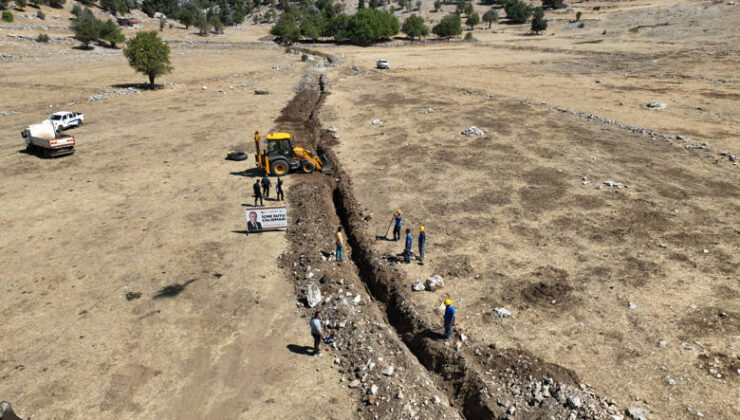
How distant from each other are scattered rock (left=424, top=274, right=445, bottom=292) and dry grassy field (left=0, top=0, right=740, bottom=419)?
435 millimetres

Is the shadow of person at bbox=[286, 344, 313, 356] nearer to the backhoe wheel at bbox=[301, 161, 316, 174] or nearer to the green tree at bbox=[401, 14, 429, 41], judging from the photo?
the backhoe wheel at bbox=[301, 161, 316, 174]

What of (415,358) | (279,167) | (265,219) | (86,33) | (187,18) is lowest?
(415,358)

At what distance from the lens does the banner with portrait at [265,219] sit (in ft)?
49.0

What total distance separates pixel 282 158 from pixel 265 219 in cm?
552

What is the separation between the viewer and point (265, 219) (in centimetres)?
1509

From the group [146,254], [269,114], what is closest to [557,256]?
[146,254]

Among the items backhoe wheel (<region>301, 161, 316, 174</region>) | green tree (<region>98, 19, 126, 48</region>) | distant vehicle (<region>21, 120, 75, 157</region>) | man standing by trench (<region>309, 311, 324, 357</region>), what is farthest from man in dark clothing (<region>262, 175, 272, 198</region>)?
green tree (<region>98, 19, 126, 48</region>)

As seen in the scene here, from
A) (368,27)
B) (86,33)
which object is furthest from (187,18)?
(368,27)

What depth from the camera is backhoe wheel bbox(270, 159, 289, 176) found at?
19781mm

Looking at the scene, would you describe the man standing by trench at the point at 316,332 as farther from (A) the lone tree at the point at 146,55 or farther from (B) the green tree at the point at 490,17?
(B) the green tree at the point at 490,17

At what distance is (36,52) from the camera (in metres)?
63.3

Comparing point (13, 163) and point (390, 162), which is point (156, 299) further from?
point (13, 163)

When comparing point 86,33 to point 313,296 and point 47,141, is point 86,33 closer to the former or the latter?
point 47,141

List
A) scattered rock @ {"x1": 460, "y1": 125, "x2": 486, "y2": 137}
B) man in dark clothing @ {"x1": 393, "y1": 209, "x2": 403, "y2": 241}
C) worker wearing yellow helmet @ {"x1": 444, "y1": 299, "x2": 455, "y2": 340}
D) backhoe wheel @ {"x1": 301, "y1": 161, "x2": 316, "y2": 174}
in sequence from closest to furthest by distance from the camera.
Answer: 1. worker wearing yellow helmet @ {"x1": 444, "y1": 299, "x2": 455, "y2": 340}
2. man in dark clothing @ {"x1": 393, "y1": 209, "x2": 403, "y2": 241}
3. backhoe wheel @ {"x1": 301, "y1": 161, "x2": 316, "y2": 174}
4. scattered rock @ {"x1": 460, "y1": 125, "x2": 486, "y2": 137}
